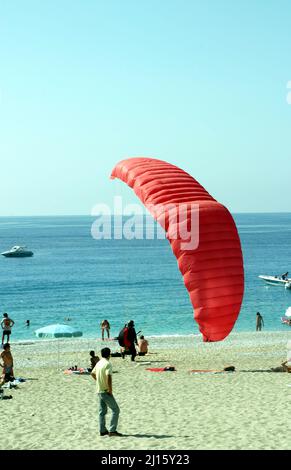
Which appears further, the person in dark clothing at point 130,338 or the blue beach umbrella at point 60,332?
the blue beach umbrella at point 60,332

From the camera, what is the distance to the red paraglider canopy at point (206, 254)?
14.8m

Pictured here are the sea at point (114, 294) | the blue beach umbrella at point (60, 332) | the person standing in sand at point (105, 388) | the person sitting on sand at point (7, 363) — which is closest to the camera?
the person standing in sand at point (105, 388)

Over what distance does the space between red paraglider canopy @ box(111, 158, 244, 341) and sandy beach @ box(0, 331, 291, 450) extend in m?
1.77

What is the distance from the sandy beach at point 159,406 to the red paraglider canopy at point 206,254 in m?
1.77

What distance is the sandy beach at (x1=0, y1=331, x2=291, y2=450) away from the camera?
10.8m

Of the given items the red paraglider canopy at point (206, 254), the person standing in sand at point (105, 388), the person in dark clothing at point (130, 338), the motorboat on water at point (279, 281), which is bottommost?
the person standing in sand at point (105, 388)

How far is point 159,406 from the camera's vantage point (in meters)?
14.1

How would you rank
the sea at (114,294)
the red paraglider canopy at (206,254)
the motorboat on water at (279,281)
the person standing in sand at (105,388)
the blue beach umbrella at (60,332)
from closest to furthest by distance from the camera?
1. the person standing in sand at (105,388)
2. the red paraglider canopy at (206,254)
3. the blue beach umbrella at (60,332)
4. the sea at (114,294)
5. the motorboat on water at (279,281)

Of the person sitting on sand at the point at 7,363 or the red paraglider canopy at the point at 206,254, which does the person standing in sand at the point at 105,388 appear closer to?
the red paraglider canopy at the point at 206,254

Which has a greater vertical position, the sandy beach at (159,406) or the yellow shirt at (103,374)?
the yellow shirt at (103,374)

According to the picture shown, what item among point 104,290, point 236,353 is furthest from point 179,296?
point 236,353

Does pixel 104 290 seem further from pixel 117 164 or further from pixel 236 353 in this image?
pixel 117 164

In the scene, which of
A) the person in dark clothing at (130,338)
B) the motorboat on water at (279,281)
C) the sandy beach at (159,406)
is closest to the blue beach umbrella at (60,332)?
the sandy beach at (159,406)

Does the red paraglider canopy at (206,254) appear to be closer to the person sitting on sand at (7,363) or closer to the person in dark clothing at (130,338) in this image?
the person sitting on sand at (7,363)
